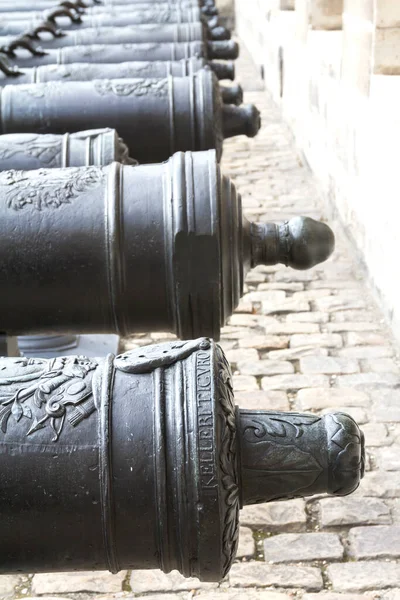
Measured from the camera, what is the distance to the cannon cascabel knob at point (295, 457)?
1765mm

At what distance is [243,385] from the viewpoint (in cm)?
475

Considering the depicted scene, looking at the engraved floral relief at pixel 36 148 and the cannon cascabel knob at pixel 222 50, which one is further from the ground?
the engraved floral relief at pixel 36 148

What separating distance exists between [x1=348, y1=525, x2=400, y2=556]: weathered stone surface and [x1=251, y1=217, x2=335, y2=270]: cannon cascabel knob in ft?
3.82

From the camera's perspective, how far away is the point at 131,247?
2713mm

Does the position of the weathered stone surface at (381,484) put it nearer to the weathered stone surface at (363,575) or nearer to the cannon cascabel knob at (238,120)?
the weathered stone surface at (363,575)

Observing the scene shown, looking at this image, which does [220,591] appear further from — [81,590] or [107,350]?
[107,350]

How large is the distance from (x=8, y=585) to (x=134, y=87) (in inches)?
84.8

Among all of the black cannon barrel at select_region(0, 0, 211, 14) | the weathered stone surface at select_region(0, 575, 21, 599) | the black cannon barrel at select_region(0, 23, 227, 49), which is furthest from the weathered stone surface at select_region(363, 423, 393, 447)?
the black cannon barrel at select_region(0, 0, 211, 14)

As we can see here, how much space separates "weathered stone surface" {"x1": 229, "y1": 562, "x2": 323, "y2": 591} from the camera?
129 inches

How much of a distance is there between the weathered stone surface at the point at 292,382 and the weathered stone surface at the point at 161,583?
5.08 ft

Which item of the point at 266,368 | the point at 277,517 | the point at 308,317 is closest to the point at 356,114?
the point at 308,317

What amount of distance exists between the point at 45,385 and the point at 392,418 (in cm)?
285

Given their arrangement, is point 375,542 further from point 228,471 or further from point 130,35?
point 130,35

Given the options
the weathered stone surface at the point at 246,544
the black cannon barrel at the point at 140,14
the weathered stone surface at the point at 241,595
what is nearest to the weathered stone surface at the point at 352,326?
the weathered stone surface at the point at 246,544
